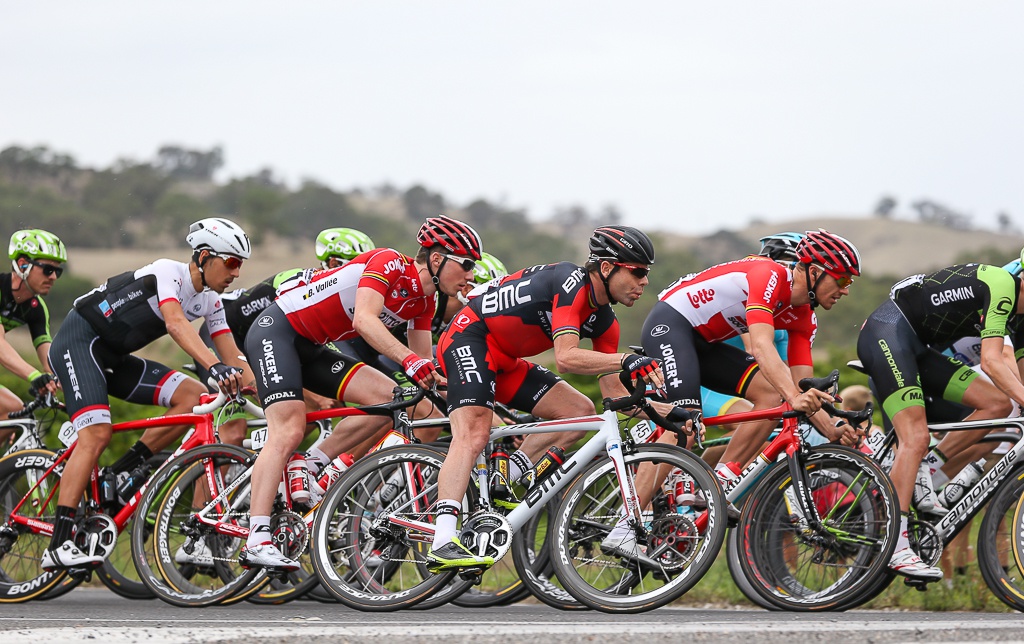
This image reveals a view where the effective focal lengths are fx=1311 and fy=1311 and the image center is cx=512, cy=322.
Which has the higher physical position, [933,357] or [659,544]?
[933,357]

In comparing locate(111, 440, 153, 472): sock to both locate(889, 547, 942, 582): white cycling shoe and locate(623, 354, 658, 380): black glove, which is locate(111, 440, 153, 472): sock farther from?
locate(889, 547, 942, 582): white cycling shoe

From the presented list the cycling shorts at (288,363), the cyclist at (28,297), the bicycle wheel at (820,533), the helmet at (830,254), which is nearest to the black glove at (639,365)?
the bicycle wheel at (820,533)

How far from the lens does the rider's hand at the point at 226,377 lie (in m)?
7.76

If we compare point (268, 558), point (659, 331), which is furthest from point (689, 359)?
point (268, 558)

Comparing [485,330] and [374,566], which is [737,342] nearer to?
[485,330]

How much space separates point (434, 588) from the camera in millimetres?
6969

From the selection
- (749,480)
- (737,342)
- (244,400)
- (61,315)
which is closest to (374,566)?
(244,400)

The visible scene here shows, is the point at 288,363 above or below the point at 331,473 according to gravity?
above

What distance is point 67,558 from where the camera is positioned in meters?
8.11

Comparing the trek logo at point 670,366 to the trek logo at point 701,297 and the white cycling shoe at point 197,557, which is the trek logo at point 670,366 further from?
the white cycling shoe at point 197,557

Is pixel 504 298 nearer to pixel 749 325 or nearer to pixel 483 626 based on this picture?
pixel 749 325

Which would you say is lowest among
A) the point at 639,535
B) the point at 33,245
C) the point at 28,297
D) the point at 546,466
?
the point at 639,535

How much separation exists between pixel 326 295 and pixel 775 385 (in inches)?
104

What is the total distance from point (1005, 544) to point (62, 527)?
5549mm
